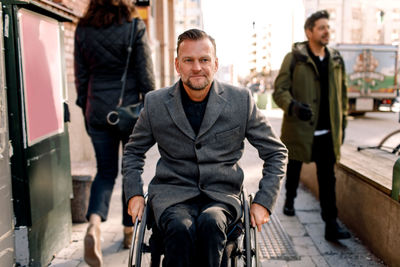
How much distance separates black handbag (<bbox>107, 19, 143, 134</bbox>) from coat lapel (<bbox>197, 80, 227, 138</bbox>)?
101 cm

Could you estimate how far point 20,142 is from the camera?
8.44 ft

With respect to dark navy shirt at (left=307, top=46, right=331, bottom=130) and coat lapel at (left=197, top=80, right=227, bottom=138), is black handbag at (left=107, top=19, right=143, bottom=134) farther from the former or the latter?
dark navy shirt at (left=307, top=46, right=331, bottom=130)

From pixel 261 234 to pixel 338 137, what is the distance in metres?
1.14

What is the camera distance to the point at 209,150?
7.13 feet

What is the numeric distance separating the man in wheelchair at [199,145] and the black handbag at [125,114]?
77cm

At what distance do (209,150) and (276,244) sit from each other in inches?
70.6

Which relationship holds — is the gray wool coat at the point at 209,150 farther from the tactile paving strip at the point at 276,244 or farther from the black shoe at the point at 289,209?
the black shoe at the point at 289,209

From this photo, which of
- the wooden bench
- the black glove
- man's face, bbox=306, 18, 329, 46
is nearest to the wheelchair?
the wooden bench

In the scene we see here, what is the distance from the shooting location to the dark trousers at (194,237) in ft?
6.04

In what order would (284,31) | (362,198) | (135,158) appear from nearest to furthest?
(135,158), (362,198), (284,31)

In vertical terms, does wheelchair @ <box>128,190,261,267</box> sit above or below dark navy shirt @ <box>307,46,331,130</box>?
below

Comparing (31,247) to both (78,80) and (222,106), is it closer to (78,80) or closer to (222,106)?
(78,80)

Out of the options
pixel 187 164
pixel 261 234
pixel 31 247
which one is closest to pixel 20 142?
pixel 31 247

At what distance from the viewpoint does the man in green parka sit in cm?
375
